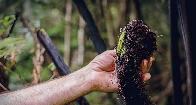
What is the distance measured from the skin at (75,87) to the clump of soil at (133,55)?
13 cm

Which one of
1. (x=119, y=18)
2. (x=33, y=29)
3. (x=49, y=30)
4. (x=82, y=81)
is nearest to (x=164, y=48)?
(x=119, y=18)

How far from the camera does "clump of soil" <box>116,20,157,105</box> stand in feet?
3.68

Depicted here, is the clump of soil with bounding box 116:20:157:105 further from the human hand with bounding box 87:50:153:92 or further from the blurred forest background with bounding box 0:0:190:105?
the blurred forest background with bounding box 0:0:190:105

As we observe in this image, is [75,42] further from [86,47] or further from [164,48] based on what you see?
[164,48]

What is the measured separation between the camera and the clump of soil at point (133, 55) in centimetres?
112

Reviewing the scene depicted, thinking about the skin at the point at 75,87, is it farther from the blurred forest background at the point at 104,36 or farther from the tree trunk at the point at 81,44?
the tree trunk at the point at 81,44

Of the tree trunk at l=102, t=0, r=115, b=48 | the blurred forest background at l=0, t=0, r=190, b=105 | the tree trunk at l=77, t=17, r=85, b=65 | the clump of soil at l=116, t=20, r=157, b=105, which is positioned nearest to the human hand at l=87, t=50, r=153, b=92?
the clump of soil at l=116, t=20, r=157, b=105

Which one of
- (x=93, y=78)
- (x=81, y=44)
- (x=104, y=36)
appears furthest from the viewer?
(x=104, y=36)

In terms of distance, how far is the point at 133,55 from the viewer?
1126 millimetres

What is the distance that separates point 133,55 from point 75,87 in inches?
13.2

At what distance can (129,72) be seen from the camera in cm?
115

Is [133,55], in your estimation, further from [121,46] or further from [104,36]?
[104,36]

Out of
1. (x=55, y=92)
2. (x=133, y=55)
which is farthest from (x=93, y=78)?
(x=133, y=55)

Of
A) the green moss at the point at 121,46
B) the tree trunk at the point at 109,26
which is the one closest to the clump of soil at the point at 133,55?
the green moss at the point at 121,46
